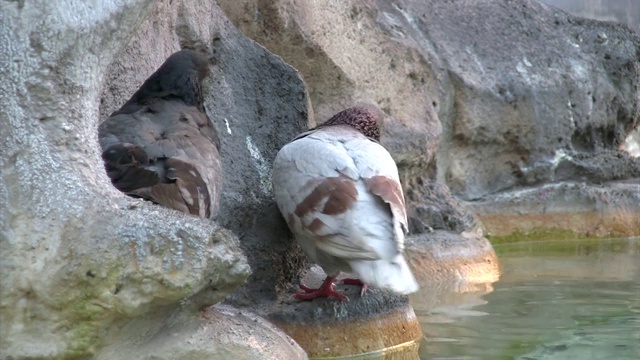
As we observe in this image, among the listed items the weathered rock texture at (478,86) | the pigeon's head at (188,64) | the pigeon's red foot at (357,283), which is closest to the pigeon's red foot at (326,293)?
the pigeon's red foot at (357,283)

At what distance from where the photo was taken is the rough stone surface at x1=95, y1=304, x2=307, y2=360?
356cm

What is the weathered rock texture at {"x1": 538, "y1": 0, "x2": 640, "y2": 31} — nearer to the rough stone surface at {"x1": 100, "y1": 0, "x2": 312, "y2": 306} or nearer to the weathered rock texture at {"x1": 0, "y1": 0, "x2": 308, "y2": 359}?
the rough stone surface at {"x1": 100, "y1": 0, "x2": 312, "y2": 306}

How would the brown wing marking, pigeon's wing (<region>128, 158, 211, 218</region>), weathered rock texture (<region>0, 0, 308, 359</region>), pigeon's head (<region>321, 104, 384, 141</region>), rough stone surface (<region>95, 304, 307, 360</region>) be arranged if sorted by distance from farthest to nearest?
pigeon's head (<region>321, 104, 384, 141</region>) → the brown wing marking → pigeon's wing (<region>128, 158, 211, 218</region>) → rough stone surface (<region>95, 304, 307, 360</region>) → weathered rock texture (<region>0, 0, 308, 359</region>)

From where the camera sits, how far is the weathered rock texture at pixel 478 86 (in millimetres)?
7676

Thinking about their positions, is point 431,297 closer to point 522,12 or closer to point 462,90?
point 462,90

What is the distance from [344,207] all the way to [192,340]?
1404 mm

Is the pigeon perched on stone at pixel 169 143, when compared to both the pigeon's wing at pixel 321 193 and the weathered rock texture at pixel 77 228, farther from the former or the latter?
the weathered rock texture at pixel 77 228

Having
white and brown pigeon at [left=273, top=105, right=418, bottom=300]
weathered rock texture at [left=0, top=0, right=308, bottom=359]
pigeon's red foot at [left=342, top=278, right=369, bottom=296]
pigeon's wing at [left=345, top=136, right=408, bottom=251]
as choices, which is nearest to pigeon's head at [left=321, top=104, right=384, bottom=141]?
white and brown pigeon at [left=273, top=105, right=418, bottom=300]

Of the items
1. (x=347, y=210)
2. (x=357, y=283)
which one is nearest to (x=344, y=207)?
(x=347, y=210)

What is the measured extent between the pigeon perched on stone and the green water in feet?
4.66

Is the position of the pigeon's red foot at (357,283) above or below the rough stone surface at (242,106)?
below

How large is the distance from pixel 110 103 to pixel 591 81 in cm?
593

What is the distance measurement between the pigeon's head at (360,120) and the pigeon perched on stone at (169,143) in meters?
0.78

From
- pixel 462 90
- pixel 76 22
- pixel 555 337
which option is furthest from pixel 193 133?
pixel 462 90
